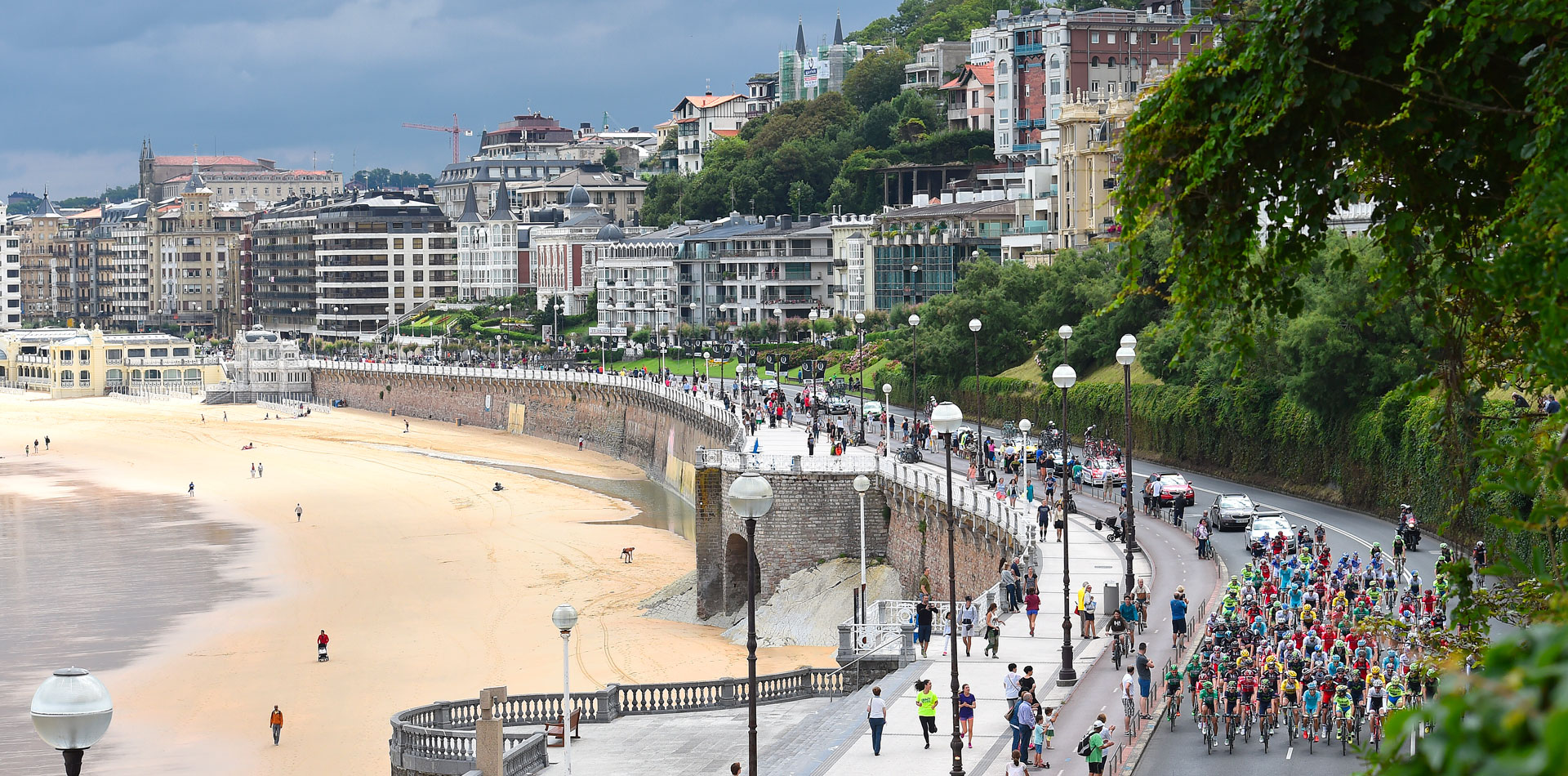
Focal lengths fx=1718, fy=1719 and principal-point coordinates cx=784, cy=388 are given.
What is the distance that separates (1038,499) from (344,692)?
829 inches

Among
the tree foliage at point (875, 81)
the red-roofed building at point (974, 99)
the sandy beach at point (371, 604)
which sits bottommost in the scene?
Result: the sandy beach at point (371, 604)

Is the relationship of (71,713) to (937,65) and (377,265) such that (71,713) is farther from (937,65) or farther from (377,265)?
(377,265)

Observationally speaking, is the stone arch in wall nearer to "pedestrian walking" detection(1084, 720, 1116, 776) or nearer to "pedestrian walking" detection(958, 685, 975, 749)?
"pedestrian walking" detection(958, 685, 975, 749)

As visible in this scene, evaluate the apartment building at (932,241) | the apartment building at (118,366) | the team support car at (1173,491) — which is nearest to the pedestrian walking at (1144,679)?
the team support car at (1173,491)

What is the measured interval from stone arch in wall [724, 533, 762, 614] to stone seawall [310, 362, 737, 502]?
17.7 m

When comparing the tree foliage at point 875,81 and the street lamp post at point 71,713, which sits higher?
the tree foliage at point 875,81

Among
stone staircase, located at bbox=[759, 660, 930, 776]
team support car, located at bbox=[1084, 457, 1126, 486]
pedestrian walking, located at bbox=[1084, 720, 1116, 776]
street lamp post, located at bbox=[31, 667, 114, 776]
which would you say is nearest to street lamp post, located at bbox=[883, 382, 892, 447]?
team support car, located at bbox=[1084, 457, 1126, 486]

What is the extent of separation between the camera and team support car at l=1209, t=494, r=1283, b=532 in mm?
46906

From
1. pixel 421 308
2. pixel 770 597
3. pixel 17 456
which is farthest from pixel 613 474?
pixel 421 308

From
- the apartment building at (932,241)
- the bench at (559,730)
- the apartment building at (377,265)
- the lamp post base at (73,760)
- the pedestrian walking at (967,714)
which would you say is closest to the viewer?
the lamp post base at (73,760)

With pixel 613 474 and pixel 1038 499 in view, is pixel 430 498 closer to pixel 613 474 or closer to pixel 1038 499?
pixel 613 474

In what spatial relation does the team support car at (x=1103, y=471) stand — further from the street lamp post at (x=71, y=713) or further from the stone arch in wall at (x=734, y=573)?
the street lamp post at (x=71, y=713)

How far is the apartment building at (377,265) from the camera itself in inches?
7574

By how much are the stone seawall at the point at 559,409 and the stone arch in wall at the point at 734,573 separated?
58.0 ft
